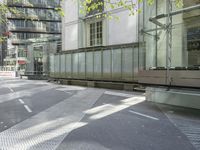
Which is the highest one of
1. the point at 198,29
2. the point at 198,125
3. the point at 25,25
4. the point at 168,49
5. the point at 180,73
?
the point at 25,25

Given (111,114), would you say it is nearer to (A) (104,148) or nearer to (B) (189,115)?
(B) (189,115)

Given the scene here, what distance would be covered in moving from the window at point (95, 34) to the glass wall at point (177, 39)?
36.7 feet

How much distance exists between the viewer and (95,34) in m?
24.3

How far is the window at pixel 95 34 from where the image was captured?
2364 cm

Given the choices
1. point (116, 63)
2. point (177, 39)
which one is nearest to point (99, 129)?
point (177, 39)

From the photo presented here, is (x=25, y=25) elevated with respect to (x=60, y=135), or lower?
elevated

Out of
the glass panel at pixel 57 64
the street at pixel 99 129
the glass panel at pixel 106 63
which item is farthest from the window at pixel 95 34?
the street at pixel 99 129

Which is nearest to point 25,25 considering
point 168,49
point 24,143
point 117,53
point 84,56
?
point 84,56

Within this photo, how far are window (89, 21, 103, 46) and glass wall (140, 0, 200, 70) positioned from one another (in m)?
11.2

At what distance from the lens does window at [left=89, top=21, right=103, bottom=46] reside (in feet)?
77.6

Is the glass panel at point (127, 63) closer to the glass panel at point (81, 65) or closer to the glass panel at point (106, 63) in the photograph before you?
the glass panel at point (106, 63)

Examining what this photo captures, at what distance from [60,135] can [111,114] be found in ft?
10.3

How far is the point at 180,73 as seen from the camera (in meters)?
9.22

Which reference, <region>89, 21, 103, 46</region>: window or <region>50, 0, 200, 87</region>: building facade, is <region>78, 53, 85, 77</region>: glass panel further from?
<region>89, 21, 103, 46</region>: window
